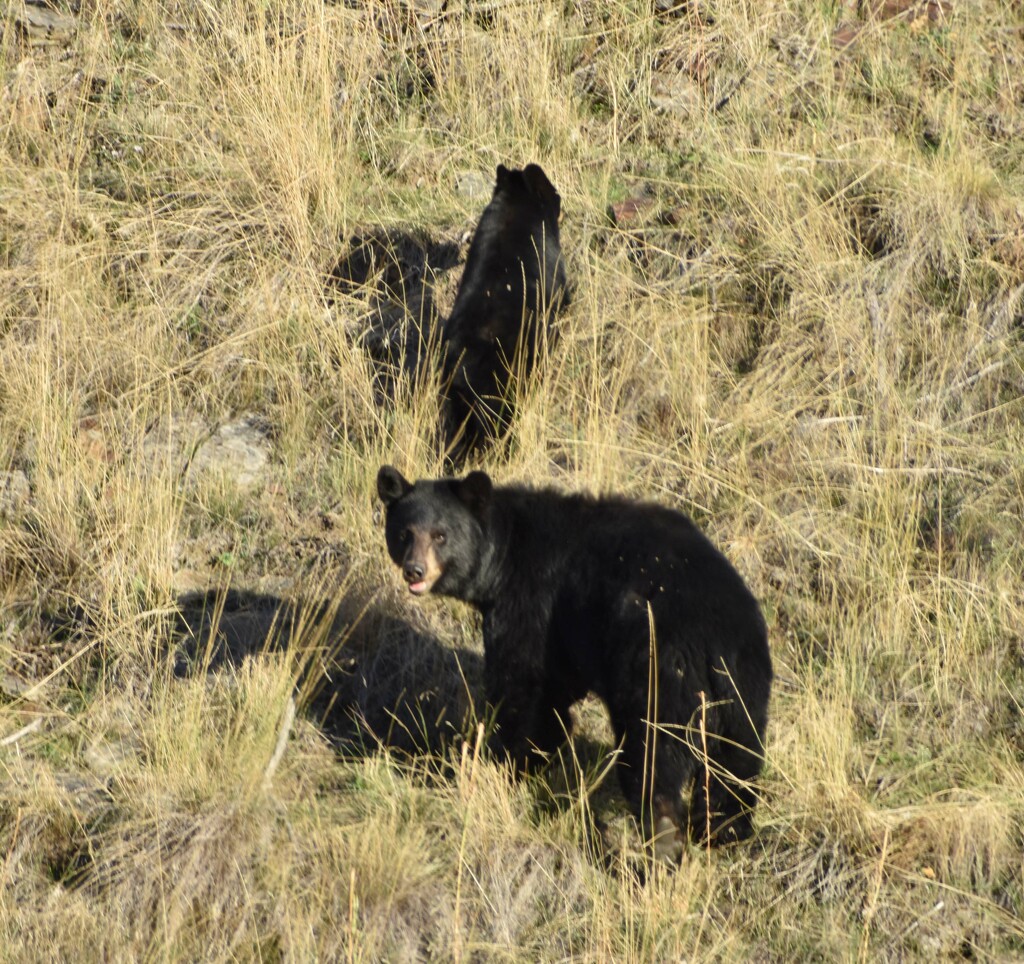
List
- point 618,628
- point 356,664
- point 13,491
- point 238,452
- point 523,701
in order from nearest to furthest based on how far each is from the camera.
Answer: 1. point 618,628
2. point 523,701
3. point 356,664
4. point 13,491
5. point 238,452

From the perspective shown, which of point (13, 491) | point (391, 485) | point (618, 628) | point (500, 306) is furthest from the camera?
point (500, 306)

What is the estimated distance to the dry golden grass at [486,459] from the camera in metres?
5.50

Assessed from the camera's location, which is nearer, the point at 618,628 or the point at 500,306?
the point at 618,628

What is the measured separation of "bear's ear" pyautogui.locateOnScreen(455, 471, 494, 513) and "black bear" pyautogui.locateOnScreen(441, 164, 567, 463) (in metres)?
1.57

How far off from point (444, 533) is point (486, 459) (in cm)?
158

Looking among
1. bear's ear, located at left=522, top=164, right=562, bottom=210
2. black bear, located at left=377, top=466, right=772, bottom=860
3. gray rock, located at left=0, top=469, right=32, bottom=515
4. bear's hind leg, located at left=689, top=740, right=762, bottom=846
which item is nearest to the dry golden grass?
gray rock, located at left=0, top=469, right=32, bottom=515

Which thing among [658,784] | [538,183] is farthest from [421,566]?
[538,183]

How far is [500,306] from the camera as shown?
8141 millimetres

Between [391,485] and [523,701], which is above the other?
[391,485]

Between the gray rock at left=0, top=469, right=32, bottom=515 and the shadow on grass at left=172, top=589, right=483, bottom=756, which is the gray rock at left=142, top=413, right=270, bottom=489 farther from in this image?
the shadow on grass at left=172, top=589, right=483, bottom=756

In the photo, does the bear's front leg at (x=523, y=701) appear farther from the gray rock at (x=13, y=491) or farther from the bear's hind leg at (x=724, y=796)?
the gray rock at (x=13, y=491)

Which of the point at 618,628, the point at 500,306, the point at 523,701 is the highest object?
the point at 500,306

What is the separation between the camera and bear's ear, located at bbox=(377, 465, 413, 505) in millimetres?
Answer: 6277

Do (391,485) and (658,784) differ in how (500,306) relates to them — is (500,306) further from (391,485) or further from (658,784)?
(658,784)
